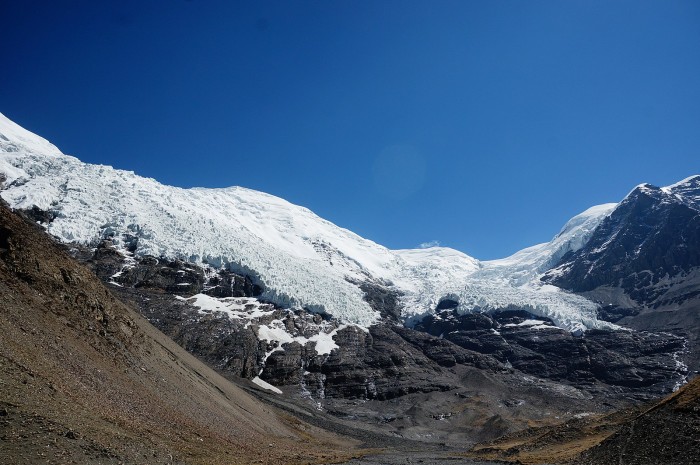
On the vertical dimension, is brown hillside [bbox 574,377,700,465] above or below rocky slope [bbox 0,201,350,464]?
above

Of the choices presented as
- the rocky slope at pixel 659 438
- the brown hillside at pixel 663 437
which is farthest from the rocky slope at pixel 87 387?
the brown hillside at pixel 663 437

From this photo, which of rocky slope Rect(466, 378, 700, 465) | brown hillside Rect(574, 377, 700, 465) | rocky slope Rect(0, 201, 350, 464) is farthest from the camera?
rocky slope Rect(466, 378, 700, 465)

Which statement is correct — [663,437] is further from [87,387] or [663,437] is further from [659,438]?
[87,387]

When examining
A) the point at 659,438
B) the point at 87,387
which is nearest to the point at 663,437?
the point at 659,438

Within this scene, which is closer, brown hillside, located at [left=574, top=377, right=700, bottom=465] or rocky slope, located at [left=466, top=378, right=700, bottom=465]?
brown hillside, located at [left=574, top=377, right=700, bottom=465]

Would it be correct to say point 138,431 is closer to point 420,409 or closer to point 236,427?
point 236,427

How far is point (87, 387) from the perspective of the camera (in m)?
35.8

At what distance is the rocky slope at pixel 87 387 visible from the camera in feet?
82.5

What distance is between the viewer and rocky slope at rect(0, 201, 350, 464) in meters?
25.1

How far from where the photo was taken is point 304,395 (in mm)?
152625

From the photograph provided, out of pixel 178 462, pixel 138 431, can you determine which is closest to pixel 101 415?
pixel 138 431

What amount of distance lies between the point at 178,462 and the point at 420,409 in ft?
421

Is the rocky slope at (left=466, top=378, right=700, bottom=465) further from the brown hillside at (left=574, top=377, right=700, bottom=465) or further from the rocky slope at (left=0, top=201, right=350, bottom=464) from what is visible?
the rocky slope at (left=0, top=201, right=350, bottom=464)

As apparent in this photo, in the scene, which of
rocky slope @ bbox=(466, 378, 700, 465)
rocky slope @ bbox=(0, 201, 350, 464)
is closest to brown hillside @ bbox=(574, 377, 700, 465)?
rocky slope @ bbox=(466, 378, 700, 465)
